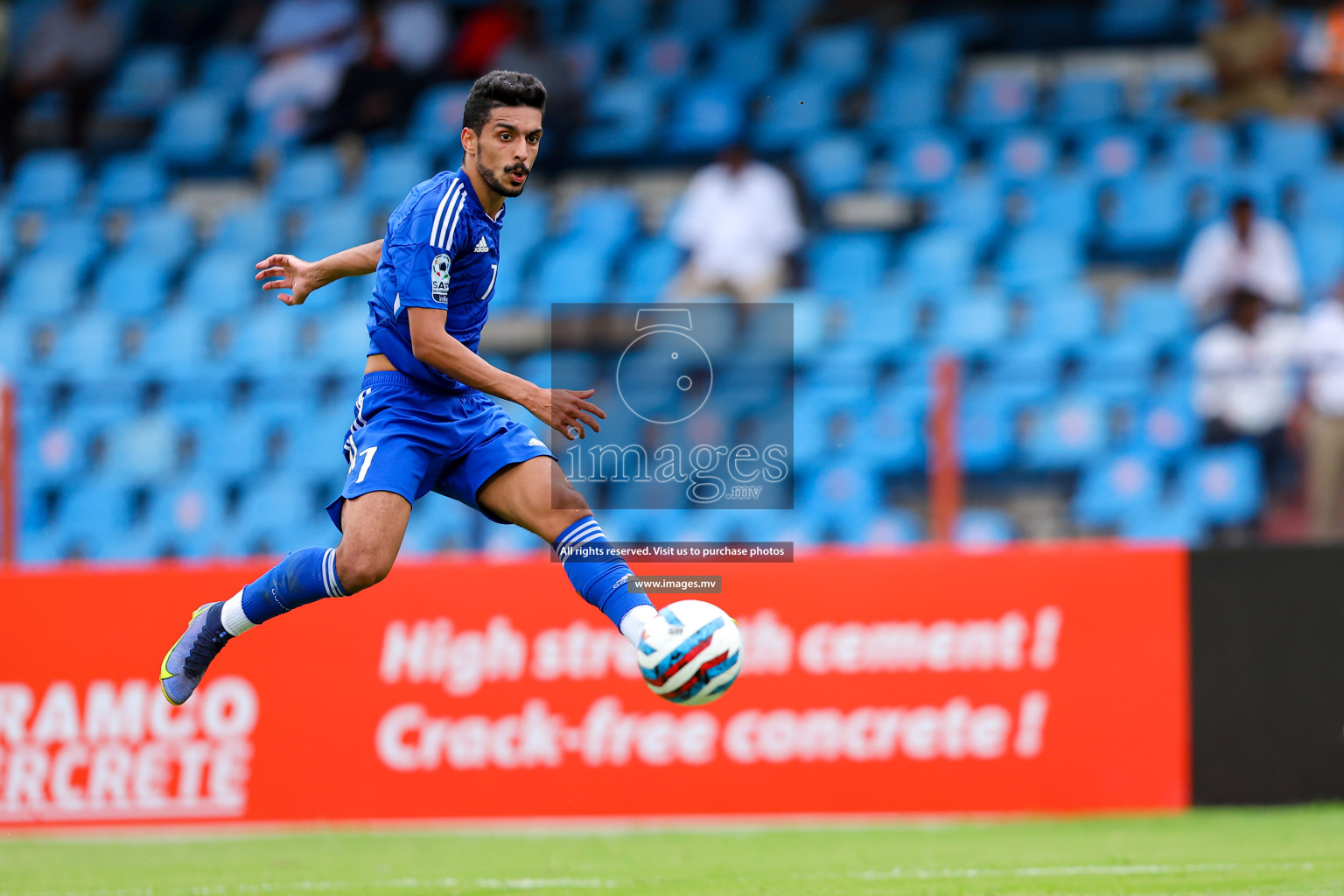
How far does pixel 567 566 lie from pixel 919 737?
10.7ft

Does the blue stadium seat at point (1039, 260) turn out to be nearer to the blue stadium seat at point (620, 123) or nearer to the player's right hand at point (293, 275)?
the blue stadium seat at point (620, 123)

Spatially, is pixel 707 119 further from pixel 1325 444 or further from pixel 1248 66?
pixel 1325 444

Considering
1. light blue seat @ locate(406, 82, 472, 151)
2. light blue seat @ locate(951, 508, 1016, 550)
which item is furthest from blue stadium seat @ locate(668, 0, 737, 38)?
light blue seat @ locate(951, 508, 1016, 550)

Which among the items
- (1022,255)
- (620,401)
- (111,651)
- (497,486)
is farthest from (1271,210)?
(111,651)

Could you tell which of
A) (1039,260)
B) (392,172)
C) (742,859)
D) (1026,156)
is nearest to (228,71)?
(392,172)

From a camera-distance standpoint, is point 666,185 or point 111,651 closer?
point 111,651

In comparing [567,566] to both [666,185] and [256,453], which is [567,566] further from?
[666,185]

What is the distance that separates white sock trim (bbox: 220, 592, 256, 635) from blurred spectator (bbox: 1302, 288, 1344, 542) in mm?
5414

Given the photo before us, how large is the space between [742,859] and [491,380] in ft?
8.74

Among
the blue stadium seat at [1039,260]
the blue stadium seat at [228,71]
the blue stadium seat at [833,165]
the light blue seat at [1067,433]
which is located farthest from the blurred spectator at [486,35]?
the light blue seat at [1067,433]

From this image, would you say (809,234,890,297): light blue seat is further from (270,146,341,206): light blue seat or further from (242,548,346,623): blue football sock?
(242,548,346,623): blue football sock

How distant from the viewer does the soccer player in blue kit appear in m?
5.14

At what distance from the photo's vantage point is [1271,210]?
11.0 m

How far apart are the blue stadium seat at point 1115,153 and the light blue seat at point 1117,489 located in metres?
3.32
